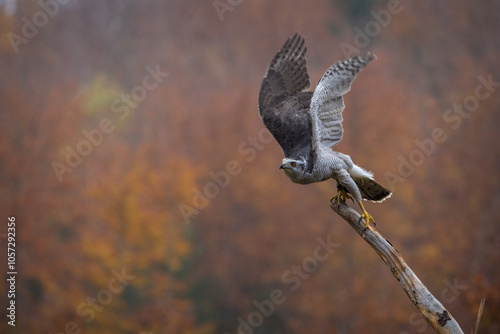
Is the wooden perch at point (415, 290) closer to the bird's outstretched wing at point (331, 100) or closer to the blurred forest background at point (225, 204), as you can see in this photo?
the bird's outstretched wing at point (331, 100)

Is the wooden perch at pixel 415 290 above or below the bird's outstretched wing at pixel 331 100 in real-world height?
below

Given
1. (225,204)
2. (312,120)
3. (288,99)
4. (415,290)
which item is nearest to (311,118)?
(312,120)

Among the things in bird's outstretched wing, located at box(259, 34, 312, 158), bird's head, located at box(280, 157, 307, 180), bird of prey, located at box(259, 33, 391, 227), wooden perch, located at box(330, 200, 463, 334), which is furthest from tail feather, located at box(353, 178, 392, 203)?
wooden perch, located at box(330, 200, 463, 334)

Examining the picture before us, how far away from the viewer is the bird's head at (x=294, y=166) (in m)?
7.33

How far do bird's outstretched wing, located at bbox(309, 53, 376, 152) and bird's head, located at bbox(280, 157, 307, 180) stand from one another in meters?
0.28

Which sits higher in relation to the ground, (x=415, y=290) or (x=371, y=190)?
(x=371, y=190)

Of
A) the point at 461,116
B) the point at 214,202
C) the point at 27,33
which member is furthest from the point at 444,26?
the point at 27,33

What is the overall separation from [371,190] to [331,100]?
138 cm

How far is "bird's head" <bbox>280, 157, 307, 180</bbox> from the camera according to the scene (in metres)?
7.33

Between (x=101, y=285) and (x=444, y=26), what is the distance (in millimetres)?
27114

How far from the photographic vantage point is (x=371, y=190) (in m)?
8.09

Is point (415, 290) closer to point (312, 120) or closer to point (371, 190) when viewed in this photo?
point (371, 190)

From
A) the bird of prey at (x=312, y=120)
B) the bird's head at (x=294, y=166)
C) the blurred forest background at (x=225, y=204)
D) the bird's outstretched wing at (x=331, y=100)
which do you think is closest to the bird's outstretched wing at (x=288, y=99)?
the bird of prey at (x=312, y=120)

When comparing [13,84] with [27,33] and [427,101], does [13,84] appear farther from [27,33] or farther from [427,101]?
[427,101]
